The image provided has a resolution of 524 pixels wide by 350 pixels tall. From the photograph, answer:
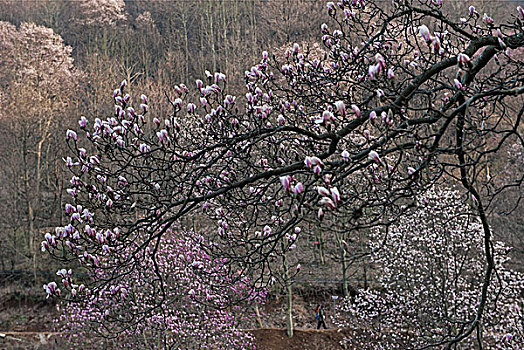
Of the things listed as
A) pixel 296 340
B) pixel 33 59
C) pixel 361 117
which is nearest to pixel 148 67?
pixel 33 59

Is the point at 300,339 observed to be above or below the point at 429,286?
below

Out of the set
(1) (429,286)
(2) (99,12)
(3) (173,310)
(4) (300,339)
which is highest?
(2) (99,12)

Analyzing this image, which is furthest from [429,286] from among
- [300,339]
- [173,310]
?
[173,310]

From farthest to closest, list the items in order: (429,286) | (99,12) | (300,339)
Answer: (99,12), (300,339), (429,286)

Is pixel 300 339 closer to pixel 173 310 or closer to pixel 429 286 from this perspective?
pixel 429 286

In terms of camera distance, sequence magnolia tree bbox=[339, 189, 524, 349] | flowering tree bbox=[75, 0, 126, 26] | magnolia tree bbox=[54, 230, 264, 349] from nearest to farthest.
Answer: magnolia tree bbox=[54, 230, 264, 349] < magnolia tree bbox=[339, 189, 524, 349] < flowering tree bbox=[75, 0, 126, 26]

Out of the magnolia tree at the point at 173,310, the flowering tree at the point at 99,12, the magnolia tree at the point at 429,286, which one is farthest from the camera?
the flowering tree at the point at 99,12

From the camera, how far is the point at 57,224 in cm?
1608

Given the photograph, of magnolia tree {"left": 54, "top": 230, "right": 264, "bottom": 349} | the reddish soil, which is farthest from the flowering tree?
the reddish soil

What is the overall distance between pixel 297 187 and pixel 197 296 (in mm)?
7931

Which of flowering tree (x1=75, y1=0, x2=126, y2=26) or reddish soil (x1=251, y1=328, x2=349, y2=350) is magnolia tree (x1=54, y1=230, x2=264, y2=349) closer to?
reddish soil (x1=251, y1=328, x2=349, y2=350)

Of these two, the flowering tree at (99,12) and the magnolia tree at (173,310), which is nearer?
the magnolia tree at (173,310)

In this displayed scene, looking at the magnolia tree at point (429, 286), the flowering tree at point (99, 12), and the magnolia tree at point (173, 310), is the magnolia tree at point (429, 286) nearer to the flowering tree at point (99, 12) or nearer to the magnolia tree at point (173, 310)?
the magnolia tree at point (173, 310)

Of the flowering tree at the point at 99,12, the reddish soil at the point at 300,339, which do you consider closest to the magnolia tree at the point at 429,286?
the reddish soil at the point at 300,339
